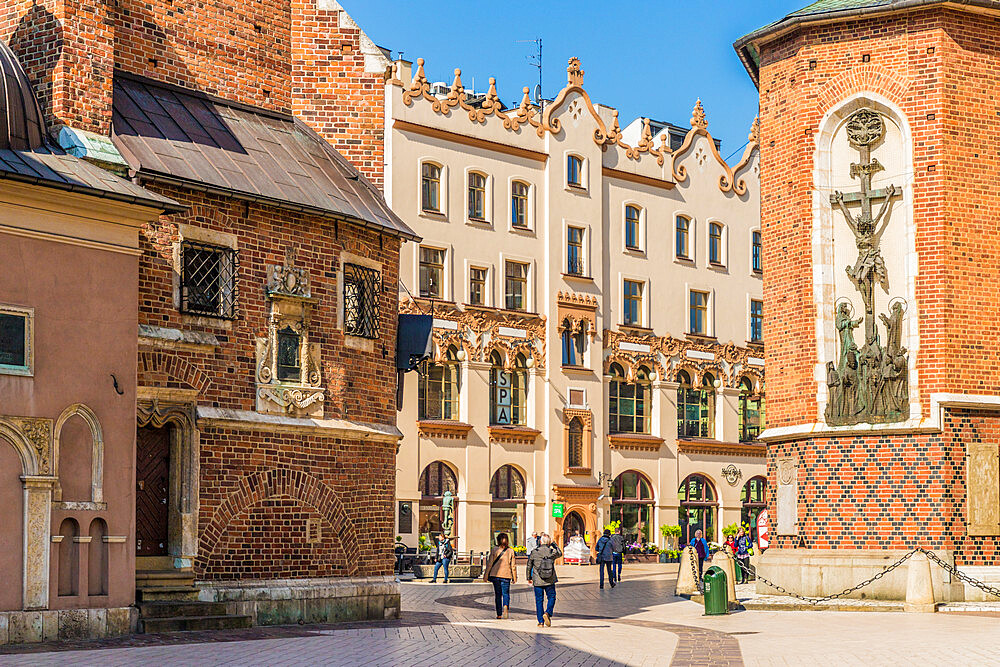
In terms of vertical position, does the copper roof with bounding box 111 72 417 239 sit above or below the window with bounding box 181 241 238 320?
above

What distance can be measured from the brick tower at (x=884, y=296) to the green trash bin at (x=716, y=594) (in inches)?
104

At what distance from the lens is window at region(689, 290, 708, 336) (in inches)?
2243

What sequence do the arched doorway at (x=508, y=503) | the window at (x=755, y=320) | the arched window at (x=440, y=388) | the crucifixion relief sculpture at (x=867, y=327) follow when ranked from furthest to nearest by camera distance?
the window at (x=755, y=320)
the arched doorway at (x=508, y=503)
the arched window at (x=440, y=388)
the crucifixion relief sculpture at (x=867, y=327)

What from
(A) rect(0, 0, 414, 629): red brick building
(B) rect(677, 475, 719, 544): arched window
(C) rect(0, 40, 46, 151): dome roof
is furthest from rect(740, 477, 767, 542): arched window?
(C) rect(0, 40, 46, 151): dome roof

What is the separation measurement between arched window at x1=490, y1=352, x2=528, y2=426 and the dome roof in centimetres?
3021

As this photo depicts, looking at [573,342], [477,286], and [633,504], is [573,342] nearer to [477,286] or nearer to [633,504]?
[477,286]

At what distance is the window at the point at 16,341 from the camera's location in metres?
18.5

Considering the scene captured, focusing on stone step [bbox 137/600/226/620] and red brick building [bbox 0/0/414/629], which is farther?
red brick building [bbox 0/0/414/629]

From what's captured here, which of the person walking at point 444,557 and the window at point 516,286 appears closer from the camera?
the person walking at point 444,557

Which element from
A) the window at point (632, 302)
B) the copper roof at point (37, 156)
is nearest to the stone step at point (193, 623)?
the copper roof at point (37, 156)

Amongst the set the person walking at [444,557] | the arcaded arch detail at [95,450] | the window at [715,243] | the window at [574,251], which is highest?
the window at [715,243]

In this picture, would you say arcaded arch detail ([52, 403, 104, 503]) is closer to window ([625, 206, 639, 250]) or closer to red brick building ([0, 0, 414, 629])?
red brick building ([0, 0, 414, 629])

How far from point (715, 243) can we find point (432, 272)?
1504 cm

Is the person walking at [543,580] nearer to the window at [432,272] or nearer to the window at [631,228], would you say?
the window at [432,272]
